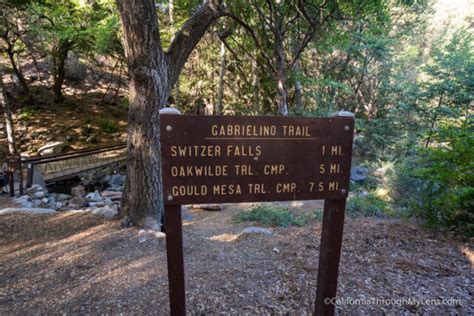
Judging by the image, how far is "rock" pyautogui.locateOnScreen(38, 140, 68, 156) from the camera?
44.0 ft

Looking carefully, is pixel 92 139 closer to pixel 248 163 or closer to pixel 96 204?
pixel 96 204

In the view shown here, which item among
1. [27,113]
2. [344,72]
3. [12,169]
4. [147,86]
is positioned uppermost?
[344,72]

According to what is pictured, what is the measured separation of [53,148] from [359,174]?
15.3 metres

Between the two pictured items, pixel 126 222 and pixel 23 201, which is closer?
pixel 126 222

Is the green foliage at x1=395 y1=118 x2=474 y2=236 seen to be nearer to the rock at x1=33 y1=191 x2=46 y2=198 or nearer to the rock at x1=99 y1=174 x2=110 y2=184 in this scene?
the rock at x1=33 y1=191 x2=46 y2=198

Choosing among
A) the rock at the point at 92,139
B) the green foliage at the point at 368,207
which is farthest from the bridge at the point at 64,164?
the green foliage at the point at 368,207

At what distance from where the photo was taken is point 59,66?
55.9 ft

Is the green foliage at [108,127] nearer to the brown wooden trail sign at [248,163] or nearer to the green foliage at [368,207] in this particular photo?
the green foliage at [368,207]

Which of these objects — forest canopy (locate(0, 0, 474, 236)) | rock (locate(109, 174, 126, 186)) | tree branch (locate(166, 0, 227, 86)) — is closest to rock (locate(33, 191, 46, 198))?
rock (locate(109, 174, 126, 186))

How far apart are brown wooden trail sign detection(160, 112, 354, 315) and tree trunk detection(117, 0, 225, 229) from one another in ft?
9.14

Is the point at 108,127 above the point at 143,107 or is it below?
below

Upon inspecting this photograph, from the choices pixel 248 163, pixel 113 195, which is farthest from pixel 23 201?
pixel 248 163

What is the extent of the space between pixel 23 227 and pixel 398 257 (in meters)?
5.98

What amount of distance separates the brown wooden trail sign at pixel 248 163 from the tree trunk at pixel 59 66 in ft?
57.0
